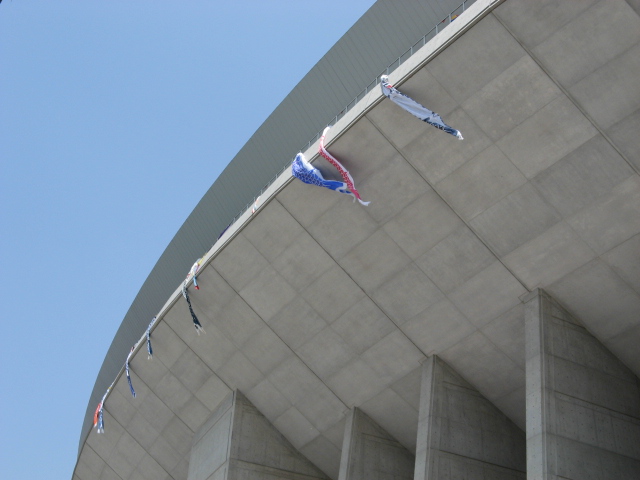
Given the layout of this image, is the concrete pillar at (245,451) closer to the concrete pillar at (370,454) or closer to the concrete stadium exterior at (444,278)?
the concrete stadium exterior at (444,278)

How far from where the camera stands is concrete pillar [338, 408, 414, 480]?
22.8 metres

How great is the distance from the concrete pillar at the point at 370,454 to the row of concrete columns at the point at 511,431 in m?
0.03

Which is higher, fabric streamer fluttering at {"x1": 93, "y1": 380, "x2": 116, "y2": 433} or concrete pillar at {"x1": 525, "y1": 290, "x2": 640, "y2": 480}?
fabric streamer fluttering at {"x1": 93, "y1": 380, "x2": 116, "y2": 433}

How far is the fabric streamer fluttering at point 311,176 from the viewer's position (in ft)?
63.5

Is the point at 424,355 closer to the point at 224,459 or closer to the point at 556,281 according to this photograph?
the point at 556,281


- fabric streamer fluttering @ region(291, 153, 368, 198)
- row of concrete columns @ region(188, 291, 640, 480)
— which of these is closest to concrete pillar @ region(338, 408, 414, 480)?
row of concrete columns @ region(188, 291, 640, 480)

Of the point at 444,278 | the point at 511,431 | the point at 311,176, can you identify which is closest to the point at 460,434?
the point at 511,431

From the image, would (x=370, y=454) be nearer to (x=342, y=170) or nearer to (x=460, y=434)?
(x=460, y=434)

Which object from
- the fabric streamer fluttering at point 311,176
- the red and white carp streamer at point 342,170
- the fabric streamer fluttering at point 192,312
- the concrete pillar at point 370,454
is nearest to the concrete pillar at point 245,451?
the fabric streamer fluttering at point 192,312

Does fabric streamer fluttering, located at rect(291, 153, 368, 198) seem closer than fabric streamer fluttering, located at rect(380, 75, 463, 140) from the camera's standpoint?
No

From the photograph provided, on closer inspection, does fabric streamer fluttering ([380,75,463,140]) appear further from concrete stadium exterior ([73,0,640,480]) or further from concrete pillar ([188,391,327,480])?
concrete pillar ([188,391,327,480])

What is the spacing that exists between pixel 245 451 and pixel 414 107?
11.9m

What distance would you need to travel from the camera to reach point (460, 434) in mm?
20797

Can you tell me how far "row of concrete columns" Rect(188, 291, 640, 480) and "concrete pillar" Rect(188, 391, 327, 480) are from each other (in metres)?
0.03
